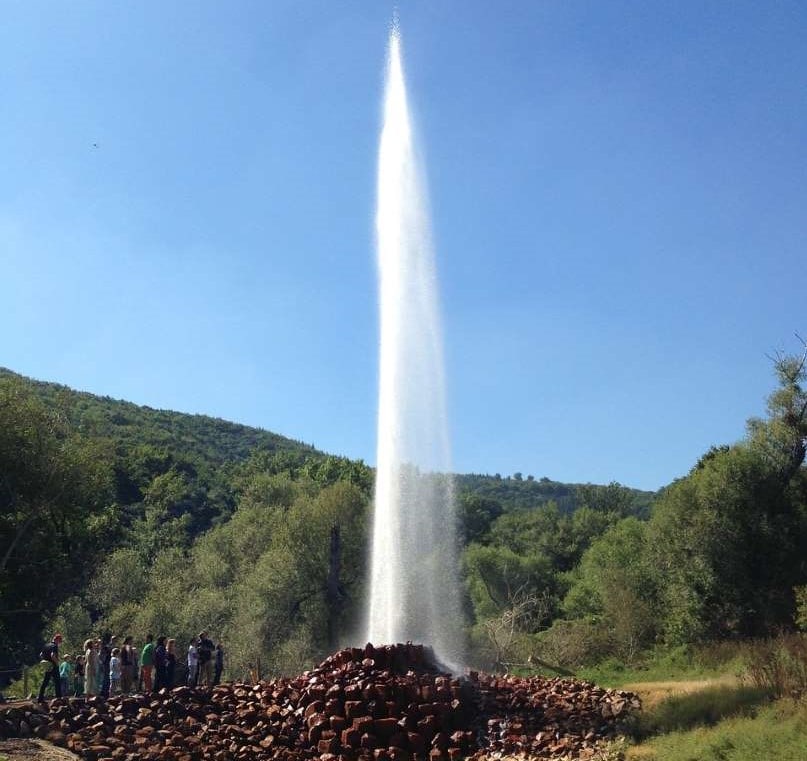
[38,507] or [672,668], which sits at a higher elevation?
[38,507]

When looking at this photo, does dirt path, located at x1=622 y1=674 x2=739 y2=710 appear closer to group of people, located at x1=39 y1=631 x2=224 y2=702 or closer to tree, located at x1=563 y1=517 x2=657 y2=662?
tree, located at x1=563 y1=517 x2=657 y2=662

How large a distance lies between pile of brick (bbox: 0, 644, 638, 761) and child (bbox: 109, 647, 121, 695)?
4.24 feet

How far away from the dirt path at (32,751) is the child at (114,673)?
3700mm

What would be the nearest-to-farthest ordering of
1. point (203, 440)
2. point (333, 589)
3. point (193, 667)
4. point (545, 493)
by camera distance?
point (193, 667), point (333, 589), point (203, 440), point (545, 493)

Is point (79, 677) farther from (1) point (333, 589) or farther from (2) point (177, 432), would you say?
(2) point (177, 432)

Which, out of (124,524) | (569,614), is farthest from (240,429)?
(569,614)

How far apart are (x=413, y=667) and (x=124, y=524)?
4037 cm

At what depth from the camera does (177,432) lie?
354 feet

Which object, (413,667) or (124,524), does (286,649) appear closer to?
(413,667)

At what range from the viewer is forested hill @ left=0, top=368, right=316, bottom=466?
82750 millimetres

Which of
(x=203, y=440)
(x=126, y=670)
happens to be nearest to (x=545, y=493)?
(x=203, y=440)

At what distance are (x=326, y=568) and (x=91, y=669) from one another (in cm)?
1645

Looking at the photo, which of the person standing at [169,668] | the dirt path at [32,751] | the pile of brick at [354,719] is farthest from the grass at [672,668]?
the dirt path at [32,751]

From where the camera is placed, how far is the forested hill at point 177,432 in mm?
82750
